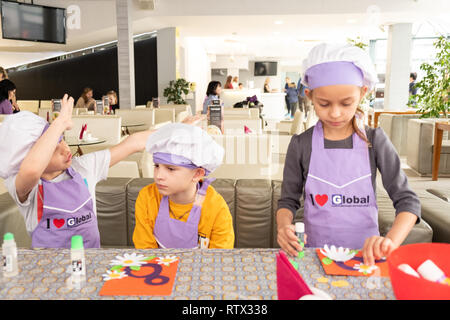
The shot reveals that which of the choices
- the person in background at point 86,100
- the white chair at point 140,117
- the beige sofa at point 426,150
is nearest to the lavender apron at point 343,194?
the beige sofa at point 426,150

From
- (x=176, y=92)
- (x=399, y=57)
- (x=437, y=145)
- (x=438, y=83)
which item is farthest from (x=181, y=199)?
(x=399, y=57)

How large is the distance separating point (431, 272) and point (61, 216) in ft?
3.94

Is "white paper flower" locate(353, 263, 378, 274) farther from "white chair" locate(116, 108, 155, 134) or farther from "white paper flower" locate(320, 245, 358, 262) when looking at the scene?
"white chair" locate(116, 108, 155, 134)

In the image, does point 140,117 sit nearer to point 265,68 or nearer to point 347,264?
point 347,264

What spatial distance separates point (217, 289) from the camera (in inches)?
36.0

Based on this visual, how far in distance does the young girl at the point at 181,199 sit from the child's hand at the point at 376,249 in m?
0.59

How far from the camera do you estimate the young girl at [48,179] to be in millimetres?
1354

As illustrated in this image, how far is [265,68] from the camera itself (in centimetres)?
2534

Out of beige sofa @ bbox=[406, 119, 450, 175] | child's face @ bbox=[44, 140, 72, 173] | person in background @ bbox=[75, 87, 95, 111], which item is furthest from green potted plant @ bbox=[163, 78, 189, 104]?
child's face @ bbox=[44, 140, 72, 173]

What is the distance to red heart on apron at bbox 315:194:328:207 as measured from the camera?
128cm

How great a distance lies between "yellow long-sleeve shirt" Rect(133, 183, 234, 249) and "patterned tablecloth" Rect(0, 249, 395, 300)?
0.33m

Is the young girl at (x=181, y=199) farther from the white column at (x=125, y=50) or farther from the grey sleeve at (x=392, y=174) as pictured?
the white column at (x=125, y=50)
